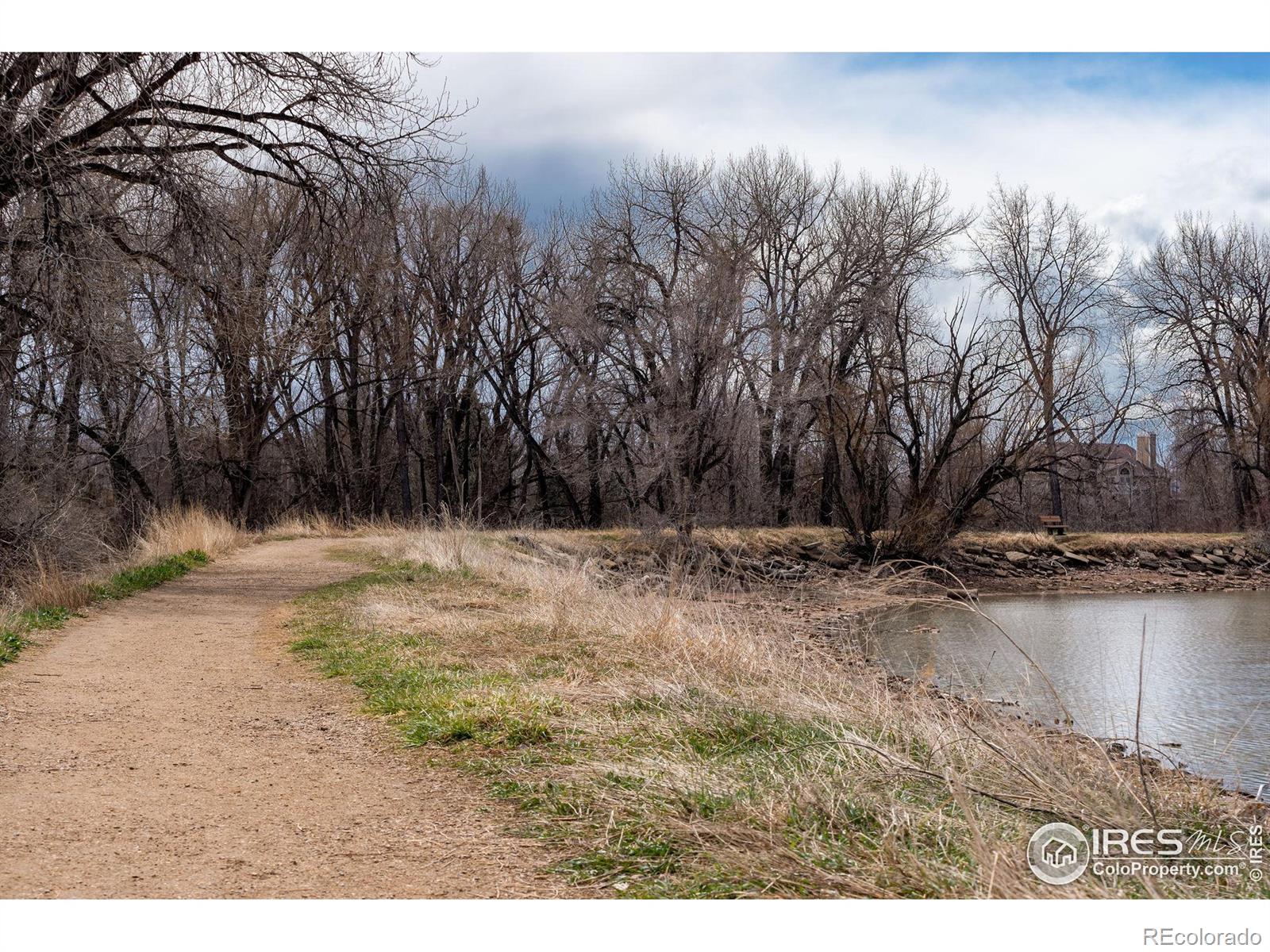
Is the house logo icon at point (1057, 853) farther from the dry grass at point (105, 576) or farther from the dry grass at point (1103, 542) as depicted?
the dry grass at point (1103, 542)

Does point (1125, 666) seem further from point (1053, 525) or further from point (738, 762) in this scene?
point (1053, 525)

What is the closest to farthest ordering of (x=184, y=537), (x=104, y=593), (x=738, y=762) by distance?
(x=738, y=762) < (x=104, y=593) < (x=184, y=537)

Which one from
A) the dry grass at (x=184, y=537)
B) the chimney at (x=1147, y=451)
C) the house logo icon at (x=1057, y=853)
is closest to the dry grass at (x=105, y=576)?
the dry grass at (x=184, y=537)

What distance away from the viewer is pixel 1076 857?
338cm

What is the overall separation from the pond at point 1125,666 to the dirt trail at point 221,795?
2788 mm

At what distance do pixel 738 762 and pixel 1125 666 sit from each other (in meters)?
9.69

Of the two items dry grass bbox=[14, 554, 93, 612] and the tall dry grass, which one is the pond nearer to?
dry grass bbox=[14, 554, 93, 612]

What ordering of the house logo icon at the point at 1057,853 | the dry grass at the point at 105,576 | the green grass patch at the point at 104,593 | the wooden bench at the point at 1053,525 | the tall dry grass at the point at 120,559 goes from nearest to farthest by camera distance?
1. the house logo icon at the point at 1057,853
2. the green grass patch at the point at 104,593
3. the dry grass at the point at 105,576
4. the tall dry grass at the point at 120,559
5. the wooden bench at the point at 1053,525

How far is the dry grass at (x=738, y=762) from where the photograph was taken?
354cm

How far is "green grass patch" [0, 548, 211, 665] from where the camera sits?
28.9ft

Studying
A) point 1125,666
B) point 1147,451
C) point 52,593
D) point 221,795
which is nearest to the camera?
point 221,795

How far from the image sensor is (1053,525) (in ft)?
109

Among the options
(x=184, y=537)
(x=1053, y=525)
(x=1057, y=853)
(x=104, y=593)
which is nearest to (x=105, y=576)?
(x=104, y=593)

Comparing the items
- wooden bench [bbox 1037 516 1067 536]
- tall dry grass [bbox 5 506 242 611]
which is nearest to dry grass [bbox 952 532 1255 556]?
wooden bench [bbox 1037 516 1067 536]
